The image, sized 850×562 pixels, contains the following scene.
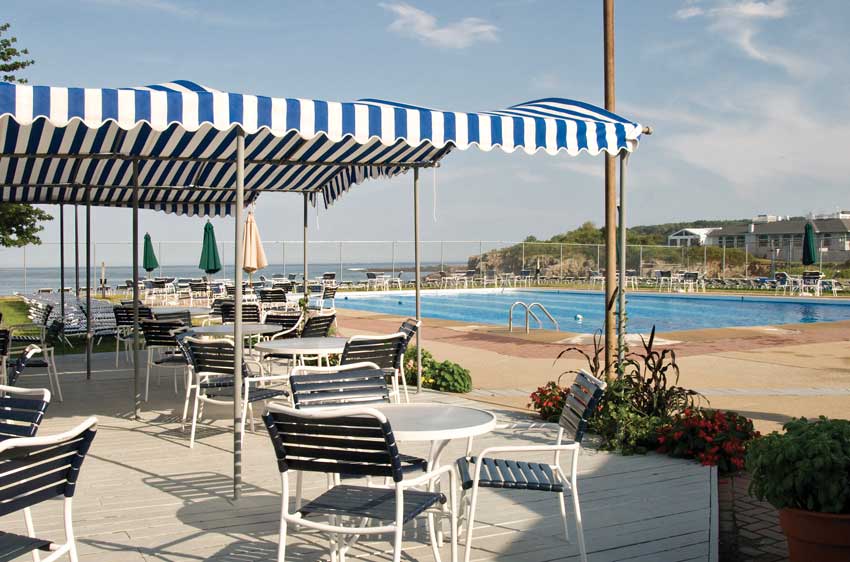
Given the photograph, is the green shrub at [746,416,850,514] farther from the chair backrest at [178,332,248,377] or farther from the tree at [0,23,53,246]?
the tree at [0,23,53,246]

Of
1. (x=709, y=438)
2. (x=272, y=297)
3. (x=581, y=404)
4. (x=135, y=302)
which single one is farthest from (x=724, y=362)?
(x=272, y=297)

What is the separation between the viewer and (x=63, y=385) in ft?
27.9

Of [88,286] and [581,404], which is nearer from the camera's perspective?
[581,404]

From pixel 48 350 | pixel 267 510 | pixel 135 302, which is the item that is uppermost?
pixel 135 302

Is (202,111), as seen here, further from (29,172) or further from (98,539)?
(29,172)

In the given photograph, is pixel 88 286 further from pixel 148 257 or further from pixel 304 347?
pixel 148 257

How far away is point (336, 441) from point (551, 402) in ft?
12.8

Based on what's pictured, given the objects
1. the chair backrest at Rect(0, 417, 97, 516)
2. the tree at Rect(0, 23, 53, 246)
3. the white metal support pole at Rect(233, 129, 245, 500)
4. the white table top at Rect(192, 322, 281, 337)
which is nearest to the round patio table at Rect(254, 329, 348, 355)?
the white table top at Rect(192, 322, 281, 337)

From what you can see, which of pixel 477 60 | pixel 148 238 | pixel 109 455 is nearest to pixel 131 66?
pixel 148 238

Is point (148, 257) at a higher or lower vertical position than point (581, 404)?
higher

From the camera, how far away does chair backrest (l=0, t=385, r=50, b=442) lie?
303cm

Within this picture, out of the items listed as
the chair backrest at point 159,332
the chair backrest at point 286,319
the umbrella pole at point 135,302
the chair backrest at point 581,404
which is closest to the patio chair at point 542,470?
the chair backrest at point 581,404

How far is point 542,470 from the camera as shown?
139 inches

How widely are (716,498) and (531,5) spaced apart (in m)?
13.0
